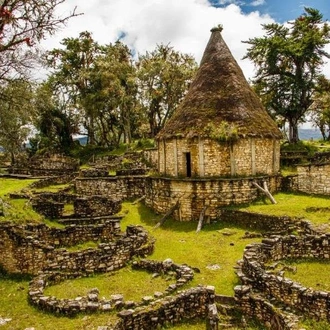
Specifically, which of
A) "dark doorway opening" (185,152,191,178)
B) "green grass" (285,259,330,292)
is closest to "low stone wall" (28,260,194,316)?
"green grass" (285,259,330,292)

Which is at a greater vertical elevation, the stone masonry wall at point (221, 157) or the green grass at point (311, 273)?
the stone masonry wall at point (221, 157)

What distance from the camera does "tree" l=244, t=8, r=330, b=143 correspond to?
117 feet

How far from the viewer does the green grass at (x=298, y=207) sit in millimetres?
17297

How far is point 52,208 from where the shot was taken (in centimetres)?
2016

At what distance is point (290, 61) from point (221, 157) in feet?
70.0

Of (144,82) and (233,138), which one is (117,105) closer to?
(144,82)

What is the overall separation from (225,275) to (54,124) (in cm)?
4459

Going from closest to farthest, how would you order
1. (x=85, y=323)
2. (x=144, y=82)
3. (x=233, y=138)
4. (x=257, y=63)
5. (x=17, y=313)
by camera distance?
(x=85, y=323) → (x=17, y=313) → (x=233, y=138) → (x=257, y=63) → (x=144, y=82)

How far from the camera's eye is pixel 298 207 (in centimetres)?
1889

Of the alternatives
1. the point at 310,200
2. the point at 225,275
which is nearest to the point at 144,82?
the point at 310,200

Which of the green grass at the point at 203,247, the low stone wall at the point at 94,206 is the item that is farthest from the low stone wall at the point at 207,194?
the low stone wall at the point at 94,206

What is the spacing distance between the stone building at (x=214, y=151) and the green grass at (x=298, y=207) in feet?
3.91

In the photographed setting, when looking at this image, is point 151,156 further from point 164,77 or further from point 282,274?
point 282,274

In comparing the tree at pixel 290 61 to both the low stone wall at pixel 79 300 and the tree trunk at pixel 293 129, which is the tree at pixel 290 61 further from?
the low stone wall at pixel 79 300
